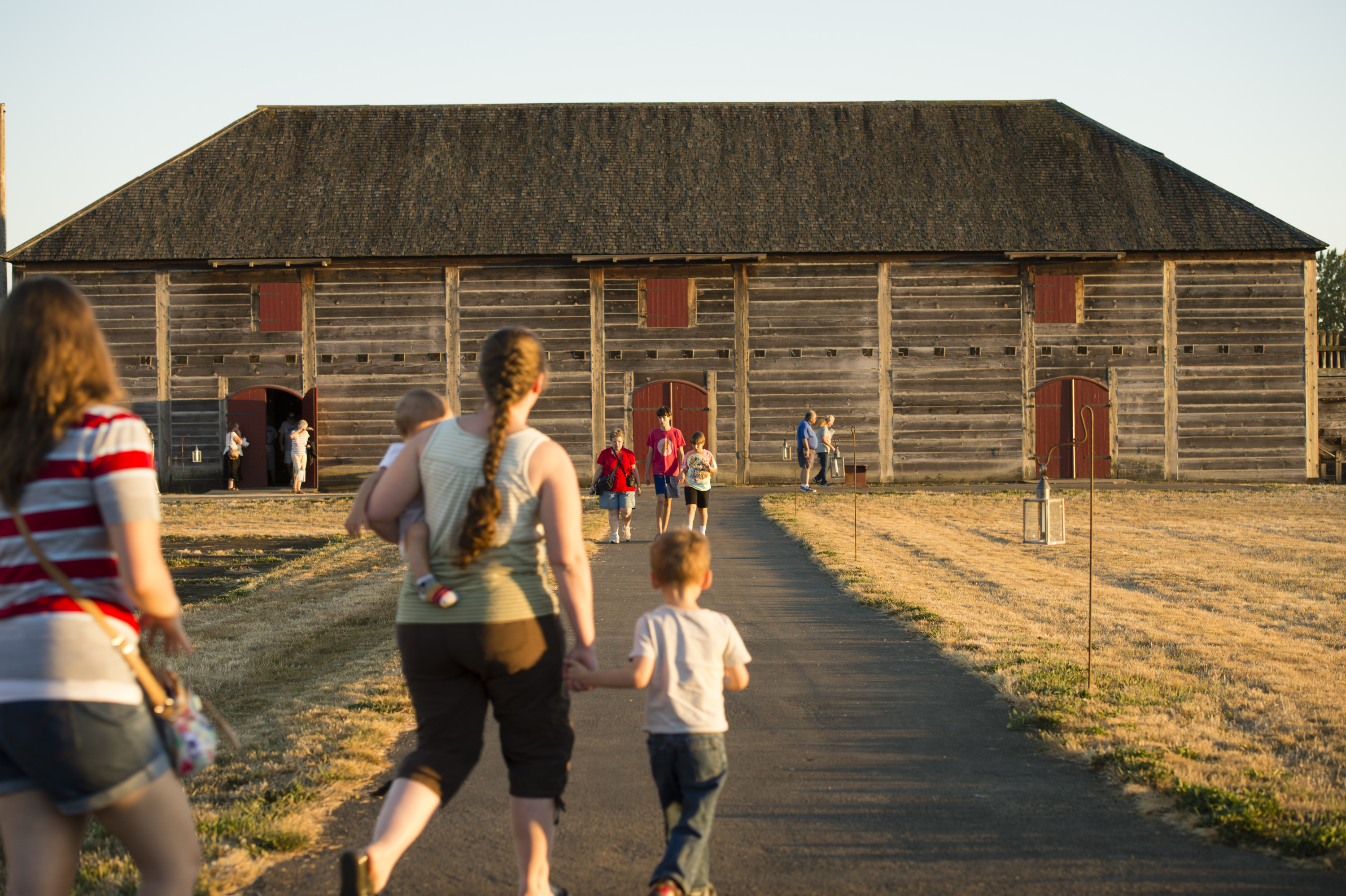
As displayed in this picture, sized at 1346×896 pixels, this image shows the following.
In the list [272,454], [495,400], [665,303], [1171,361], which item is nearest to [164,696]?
[495,400]

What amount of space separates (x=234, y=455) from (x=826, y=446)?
13.6 metres

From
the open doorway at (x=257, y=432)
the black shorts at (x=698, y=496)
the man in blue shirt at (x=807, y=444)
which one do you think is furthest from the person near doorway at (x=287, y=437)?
the black shorts at (x=698, y=496)

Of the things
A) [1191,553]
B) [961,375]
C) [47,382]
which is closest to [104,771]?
[47,382]

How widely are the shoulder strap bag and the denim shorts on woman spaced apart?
0.24 ft

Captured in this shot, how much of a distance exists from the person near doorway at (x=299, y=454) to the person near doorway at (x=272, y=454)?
2974mm

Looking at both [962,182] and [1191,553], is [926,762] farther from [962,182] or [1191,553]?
[962,182]

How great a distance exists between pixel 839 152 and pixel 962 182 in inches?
123

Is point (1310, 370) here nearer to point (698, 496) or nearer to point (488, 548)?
point (698, 496)

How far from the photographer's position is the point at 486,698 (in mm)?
3783

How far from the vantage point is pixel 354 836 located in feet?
15.3

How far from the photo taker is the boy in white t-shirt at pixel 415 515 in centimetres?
365

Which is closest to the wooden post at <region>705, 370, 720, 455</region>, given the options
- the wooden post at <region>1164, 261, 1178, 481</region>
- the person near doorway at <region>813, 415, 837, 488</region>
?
the person near doorway at <region>813, 415, 837, 488</region>

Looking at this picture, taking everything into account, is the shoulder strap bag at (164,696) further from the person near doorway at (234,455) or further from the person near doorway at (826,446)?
the person near doorway at (234,455)

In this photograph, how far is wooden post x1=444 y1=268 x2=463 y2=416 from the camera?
27.6 meters
